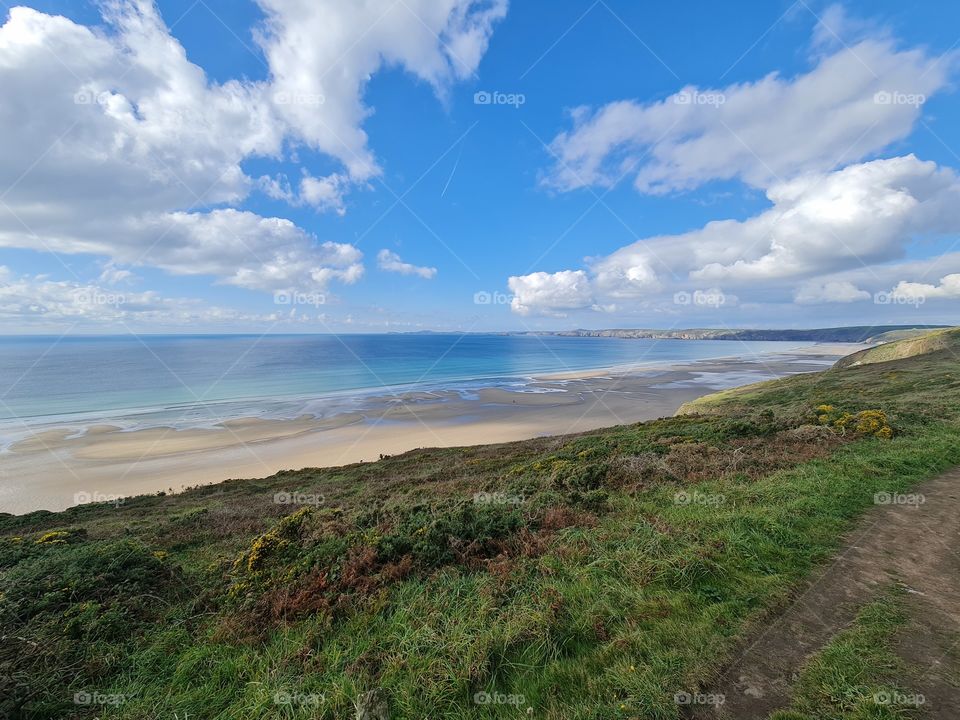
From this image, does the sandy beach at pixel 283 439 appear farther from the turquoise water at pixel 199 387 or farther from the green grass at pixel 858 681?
the green grass at pixel 858 681

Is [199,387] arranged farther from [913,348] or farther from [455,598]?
[913,348]

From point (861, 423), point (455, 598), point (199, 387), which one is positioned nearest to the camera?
point (455, 598)

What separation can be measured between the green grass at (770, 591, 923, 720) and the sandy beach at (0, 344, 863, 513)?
25.6 m

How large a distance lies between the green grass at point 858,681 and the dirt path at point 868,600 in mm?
90

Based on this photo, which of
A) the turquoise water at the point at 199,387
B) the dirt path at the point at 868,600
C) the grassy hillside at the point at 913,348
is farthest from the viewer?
the grassy hillside at the point at 913,348

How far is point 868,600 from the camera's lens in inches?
176

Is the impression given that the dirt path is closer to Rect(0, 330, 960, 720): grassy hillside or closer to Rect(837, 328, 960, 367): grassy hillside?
Rect(0, 330, 960, 720): grassy hillside

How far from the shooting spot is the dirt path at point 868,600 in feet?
10.8

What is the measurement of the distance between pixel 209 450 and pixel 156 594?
26.6m

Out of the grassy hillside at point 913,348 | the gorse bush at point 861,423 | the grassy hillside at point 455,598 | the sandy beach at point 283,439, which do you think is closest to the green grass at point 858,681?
the grassy hillside at point 455,598

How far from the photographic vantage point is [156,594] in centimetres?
603

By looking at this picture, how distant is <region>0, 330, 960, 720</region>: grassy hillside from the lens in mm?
3707

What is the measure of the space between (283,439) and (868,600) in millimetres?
33479

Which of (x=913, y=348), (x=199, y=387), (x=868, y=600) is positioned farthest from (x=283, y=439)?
(x=913, y=348)
